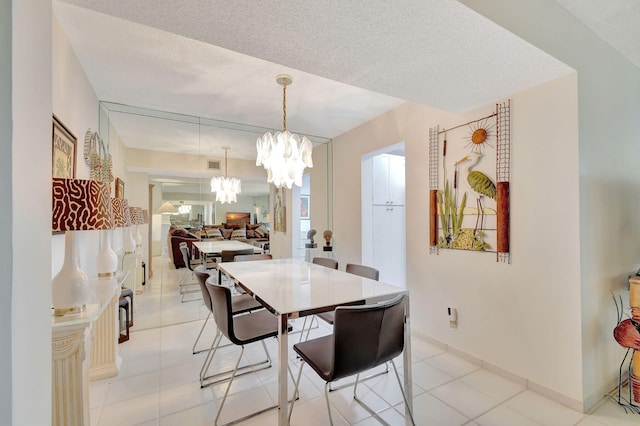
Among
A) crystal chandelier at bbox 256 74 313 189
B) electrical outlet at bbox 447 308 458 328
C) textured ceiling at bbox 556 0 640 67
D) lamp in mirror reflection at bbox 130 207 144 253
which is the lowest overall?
electrical outlet at bbox 447 308 458 328

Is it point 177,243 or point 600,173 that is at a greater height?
point 600,173

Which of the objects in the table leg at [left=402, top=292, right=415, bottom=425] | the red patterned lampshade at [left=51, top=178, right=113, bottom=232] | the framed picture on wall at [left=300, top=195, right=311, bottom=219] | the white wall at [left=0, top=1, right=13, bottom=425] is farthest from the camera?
the framed picture on wall at [left=300, top=195, right=311, bottom=219]

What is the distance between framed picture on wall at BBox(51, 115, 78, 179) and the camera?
1.57 metres

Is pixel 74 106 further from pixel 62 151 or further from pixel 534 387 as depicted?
pixel 534 387

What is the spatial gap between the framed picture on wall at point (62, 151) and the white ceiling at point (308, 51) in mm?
669

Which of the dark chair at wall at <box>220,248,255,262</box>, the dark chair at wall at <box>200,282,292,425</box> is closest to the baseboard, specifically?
the dark chair at wall at <box>200,282,292,425</box>

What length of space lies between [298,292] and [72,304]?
113cm

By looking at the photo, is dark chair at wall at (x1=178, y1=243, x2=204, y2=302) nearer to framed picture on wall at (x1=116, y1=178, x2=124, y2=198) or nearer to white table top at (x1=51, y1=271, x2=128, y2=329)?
framed picture on wall at (x1=116, y1=178, x2=124, y2=198)

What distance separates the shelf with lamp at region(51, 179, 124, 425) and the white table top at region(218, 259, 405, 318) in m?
0.82

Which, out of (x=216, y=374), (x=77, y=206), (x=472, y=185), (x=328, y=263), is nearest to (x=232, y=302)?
(x=216, y=374)

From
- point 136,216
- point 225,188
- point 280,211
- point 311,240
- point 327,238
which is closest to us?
point 136,216

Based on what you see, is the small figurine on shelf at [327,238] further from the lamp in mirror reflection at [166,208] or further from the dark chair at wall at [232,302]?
the lamp in mirror reflection at [166,208]

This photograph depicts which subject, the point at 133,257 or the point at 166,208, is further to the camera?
the point at 166,208

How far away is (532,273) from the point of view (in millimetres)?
1955
